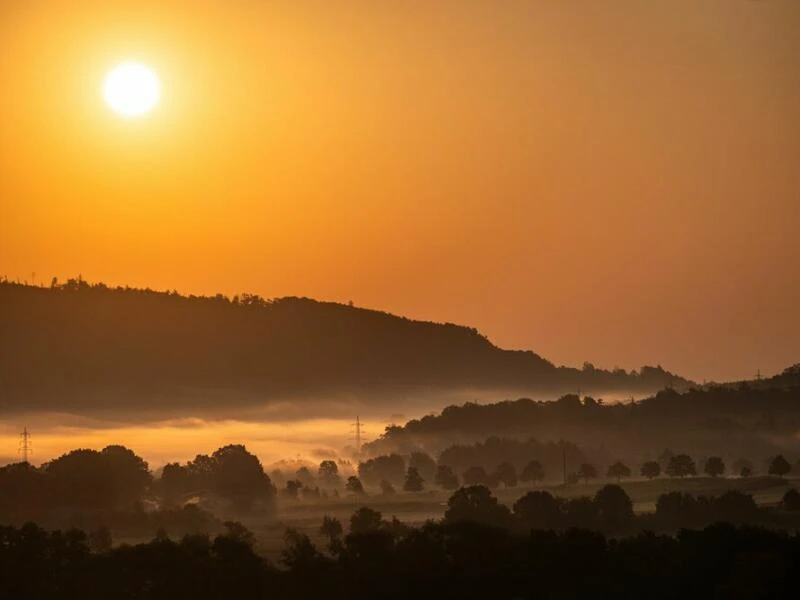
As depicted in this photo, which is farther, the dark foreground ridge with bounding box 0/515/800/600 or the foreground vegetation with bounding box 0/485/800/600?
the foreground vegetation with bounding box 0/485/800/600

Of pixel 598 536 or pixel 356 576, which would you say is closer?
pixel 356 576

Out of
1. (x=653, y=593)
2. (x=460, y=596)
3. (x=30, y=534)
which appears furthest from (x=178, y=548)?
(x=653, y=593)

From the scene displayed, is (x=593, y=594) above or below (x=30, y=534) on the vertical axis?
below

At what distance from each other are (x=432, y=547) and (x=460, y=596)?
11.3 metres

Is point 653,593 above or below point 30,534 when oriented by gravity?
below

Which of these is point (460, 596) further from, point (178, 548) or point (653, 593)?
point (178, 548)

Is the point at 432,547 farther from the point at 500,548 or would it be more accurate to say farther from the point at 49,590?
the point at 49,590

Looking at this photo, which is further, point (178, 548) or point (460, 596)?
point (178, 548)

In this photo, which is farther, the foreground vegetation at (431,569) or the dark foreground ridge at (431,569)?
the foreground vegetation at (431,569)

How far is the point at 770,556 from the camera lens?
6781 inches

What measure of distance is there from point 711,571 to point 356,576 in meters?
30.6

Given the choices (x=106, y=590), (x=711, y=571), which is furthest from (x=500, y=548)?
(x=106, y=590)

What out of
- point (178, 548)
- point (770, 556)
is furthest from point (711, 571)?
point (178, 548)

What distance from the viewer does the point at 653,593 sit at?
16788 centimetres
